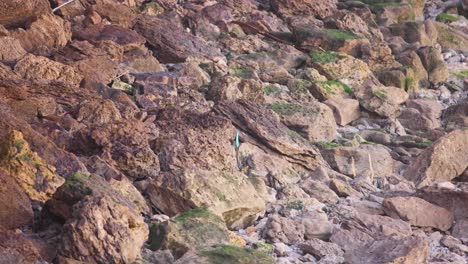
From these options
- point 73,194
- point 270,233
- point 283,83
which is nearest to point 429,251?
point 270,233

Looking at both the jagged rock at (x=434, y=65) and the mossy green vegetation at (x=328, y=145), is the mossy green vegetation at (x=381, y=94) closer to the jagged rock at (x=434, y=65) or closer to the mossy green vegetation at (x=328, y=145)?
the jagged rock at (x=434, y=65)

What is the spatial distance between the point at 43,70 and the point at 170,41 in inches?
110

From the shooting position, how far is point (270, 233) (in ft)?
25.9

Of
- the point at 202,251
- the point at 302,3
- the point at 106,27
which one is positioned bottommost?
the point at 302,3

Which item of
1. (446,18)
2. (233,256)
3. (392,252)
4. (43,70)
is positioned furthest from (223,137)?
(446,18)

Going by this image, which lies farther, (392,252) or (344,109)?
(344,109)

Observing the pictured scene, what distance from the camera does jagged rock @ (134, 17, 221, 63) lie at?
40.1ft

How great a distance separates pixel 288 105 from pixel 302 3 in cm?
483

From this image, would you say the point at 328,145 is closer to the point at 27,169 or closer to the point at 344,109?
the point at 344,109

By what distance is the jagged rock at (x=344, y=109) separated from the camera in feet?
40.0

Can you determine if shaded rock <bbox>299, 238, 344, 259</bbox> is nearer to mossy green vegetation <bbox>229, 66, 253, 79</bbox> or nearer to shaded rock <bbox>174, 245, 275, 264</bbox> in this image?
shaded rock <bbox>174, 245, 275, 264</bbox>

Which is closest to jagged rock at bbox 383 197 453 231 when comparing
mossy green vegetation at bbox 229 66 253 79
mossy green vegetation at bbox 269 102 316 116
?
mossy green vegetation at bbox 269 102 316 116

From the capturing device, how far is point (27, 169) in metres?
7.30

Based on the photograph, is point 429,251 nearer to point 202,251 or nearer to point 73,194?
point 202,251
